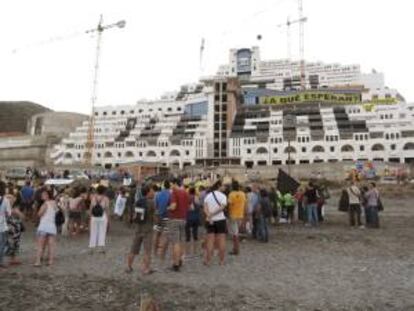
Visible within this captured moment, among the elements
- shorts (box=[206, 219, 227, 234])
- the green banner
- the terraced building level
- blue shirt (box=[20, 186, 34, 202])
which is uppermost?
the green banner

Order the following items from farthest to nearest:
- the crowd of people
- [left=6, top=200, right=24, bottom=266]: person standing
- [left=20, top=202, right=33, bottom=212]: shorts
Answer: [left=20, top=202, right=33, bottom=212]: shorts
[left=6, top=200, right=24, bottom=266]: person standing
the crowd of people

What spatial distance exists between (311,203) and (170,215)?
963 cm

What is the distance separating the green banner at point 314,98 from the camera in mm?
111500

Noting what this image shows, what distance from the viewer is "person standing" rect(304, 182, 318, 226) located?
684 inches

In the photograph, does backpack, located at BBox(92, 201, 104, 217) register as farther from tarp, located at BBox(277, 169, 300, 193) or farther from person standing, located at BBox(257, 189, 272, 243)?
tarp, located at BBox(277, 169, 300, 193)

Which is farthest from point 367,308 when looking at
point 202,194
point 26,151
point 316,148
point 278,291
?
point 26,151

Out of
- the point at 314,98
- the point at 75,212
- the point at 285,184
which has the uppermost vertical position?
the point at 314,98

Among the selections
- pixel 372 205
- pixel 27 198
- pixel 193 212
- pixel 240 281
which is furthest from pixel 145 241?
pixel 372 205

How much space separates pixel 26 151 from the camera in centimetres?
11456

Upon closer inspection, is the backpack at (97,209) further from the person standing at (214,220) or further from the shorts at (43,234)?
the person standing at (214,220)

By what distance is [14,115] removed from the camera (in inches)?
7525

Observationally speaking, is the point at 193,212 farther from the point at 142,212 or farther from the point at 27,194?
the point at 27,194

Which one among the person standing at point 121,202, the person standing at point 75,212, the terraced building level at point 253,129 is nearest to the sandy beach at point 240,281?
the person standing at point 75,212

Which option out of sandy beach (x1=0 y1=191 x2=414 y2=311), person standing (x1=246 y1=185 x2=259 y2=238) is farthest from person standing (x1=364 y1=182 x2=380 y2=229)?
person standing (x1=246 y1=185 x2=259 y2=238)
